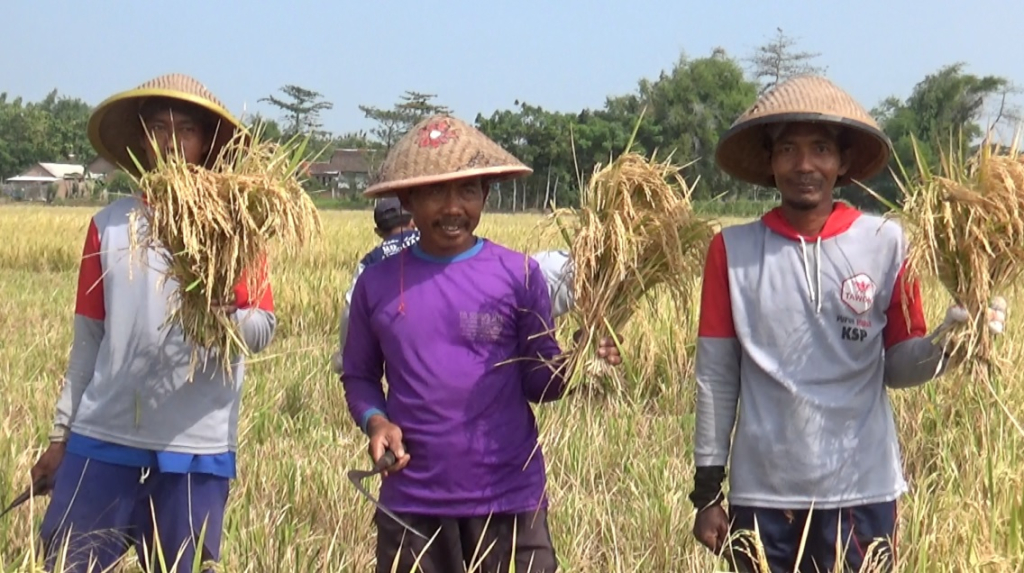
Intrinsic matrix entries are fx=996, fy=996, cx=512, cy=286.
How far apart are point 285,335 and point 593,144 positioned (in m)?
27.0

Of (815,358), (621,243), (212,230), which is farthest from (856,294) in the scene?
(212,230)

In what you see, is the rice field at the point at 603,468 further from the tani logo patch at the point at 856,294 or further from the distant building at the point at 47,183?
the distant building at the point at 47,183

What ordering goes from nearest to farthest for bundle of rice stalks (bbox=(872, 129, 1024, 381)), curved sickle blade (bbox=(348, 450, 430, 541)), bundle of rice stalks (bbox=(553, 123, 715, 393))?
1. bundle of rice stalks (bbox=(872, 129, 1024, 381))
2. curved sickle blade (bbox=(348, 450, 430, 541))
3. bundle of rice stalks (bbox=(553, 123, 715, 393))

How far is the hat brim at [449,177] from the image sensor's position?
2004mm

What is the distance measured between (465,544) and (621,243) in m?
0.71

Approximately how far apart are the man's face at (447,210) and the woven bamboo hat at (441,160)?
3 cm

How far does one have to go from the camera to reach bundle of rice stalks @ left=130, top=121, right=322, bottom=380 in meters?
2.03

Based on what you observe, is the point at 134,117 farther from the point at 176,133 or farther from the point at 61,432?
the point at 61,432

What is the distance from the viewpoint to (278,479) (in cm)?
320

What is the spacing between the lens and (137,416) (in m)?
2.12

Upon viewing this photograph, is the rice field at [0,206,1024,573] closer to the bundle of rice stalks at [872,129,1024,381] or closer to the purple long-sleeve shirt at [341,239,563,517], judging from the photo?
the purple long-sleeve shirt at [341,239,563,517]

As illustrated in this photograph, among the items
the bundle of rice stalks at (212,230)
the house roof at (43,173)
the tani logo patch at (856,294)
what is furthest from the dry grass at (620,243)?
the house roof at (43,173)

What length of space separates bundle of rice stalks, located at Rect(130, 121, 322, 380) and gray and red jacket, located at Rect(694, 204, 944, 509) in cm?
94

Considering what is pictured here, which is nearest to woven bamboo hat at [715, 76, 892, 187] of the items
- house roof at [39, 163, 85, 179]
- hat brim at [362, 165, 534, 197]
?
hat brim at [362, 165, 534, 197]
